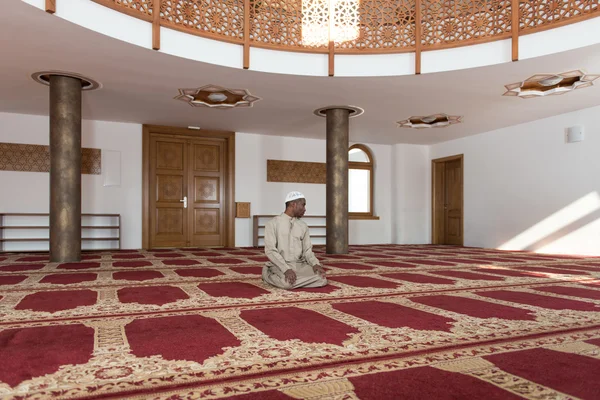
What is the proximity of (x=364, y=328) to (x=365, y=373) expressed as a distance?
68 centimetres

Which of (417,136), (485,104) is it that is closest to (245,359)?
(485,104)

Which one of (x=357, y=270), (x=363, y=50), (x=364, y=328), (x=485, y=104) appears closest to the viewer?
(x=364, y=328)

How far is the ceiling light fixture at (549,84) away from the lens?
18.3 feet

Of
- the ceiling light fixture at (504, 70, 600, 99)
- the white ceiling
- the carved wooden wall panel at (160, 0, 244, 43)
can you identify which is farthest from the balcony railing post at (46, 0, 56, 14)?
the ceiling light fixture at (504, 70, 600, 99)

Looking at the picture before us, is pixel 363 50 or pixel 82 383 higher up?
pixel 363 50

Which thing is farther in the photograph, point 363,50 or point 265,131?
point 265,131

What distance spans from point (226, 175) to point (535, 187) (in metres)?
5.72

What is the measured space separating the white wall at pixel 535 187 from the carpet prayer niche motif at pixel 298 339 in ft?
11.3

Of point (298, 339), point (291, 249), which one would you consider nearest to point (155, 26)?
point (291, 249)

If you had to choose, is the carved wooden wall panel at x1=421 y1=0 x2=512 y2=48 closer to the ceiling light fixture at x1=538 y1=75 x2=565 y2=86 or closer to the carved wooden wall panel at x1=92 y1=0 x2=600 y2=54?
the carved wooden wall panel at x1=92 y1=0 x2=600 y2=54

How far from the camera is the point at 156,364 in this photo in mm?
1743

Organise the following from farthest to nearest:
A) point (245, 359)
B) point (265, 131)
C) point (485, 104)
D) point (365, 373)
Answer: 1. point (265, 131)
2. point (485, 104)
3. point (245, 359)
4. point (365, 373)

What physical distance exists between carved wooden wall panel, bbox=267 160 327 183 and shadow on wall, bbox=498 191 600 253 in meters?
4.04

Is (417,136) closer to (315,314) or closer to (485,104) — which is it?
(485,104)
